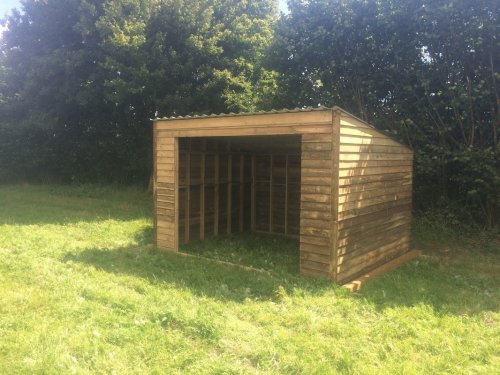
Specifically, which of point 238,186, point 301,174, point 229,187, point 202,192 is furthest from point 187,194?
point 301,174

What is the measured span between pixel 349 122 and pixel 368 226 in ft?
6.06

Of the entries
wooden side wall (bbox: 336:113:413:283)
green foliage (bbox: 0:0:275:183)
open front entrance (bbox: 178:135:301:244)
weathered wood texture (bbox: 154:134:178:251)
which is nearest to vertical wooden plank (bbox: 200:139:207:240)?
open front entrance (bbox: 178:135:301:244)

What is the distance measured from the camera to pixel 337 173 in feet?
19.7

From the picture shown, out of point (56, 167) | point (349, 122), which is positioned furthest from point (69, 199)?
point (349, 122)

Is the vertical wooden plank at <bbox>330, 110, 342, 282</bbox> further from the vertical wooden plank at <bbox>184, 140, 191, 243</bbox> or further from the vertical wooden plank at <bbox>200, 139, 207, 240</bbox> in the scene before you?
the vertical wooden plank at <bbox>200, 139, 207, 240</bbox>

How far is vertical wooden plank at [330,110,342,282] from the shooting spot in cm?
598

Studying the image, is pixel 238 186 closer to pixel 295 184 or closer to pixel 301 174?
pixel 295 184

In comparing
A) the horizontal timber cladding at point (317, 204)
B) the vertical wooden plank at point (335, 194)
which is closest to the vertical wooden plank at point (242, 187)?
the horizontal timber cladding at point (317, 204)

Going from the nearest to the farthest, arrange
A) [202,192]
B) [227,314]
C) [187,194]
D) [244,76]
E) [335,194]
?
1. [227,314]
2. [335,194]
3. [187,194]
4. [202,192]
5. [244,76]

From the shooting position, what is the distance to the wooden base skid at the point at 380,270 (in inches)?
240

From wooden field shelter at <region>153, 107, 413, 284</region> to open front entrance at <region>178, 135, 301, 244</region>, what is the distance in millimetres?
24

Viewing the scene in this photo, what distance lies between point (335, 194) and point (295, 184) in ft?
14.8

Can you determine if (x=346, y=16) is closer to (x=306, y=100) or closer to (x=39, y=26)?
(x=306, y=100)

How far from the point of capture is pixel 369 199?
7.00 meters
